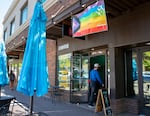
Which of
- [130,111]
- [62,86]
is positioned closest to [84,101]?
[62,86]

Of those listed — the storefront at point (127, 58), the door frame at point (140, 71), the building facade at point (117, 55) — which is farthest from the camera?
the door frame at point (140, 71)

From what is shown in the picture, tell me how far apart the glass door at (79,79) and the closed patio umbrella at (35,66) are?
190 inches

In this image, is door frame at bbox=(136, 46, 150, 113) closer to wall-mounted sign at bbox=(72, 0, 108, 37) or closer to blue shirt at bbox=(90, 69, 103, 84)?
blue shirt at bbox=(90, 69, 103, 84)

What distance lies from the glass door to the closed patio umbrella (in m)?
4.83

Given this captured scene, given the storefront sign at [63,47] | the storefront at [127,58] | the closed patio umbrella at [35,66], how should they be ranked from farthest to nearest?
the storefront sign at [63,47]
the storefront at [127,58]
the closed patio umbrella at [35,66]

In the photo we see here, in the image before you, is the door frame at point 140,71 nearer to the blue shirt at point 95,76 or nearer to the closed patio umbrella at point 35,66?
the blue shirt at point 95,76

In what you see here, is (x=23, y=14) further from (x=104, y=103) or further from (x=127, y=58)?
(x=104, y=103)

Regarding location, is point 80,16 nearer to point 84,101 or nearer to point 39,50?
point 39,50

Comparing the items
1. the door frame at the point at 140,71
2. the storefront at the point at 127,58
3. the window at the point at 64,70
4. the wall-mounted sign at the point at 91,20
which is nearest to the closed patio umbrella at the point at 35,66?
the wall-mounted sign at the point at 91,20

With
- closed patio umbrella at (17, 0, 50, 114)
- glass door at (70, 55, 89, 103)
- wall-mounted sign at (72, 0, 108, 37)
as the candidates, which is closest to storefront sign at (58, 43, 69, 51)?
glass door at (70, 55, 89, 103)

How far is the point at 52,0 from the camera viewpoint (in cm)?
1188

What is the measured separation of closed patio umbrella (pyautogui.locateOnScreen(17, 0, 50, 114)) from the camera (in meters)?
4.77

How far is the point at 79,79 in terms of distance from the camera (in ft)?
32.5

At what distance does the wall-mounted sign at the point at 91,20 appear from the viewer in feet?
17.8
